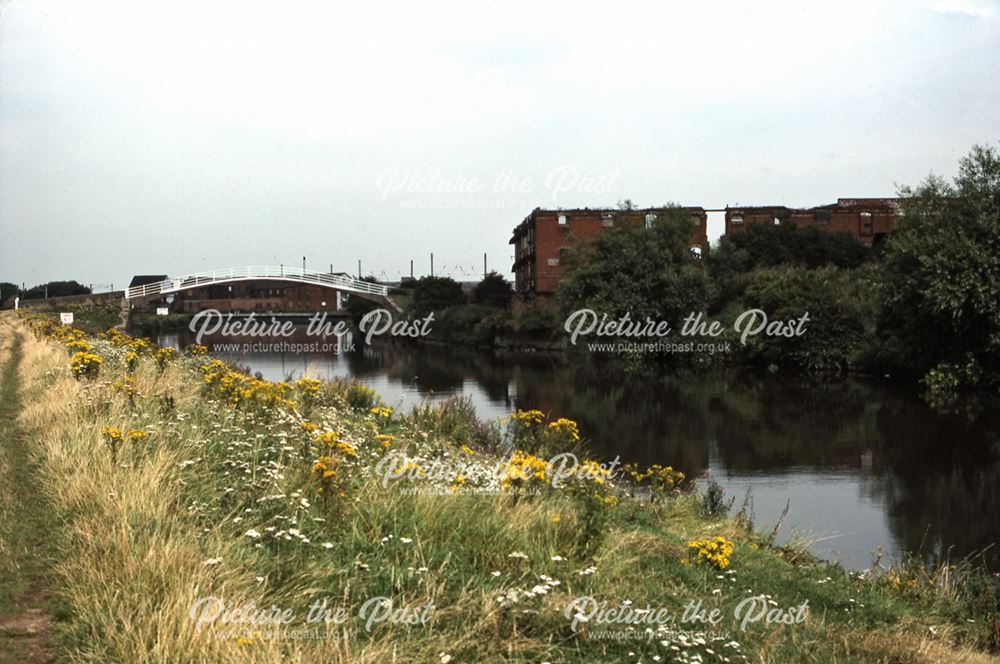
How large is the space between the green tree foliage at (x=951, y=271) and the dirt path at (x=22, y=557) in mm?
27174

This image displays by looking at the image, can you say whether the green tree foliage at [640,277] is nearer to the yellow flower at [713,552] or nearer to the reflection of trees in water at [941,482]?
the reflection of trees in water at [941,482]

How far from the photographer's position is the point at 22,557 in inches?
238

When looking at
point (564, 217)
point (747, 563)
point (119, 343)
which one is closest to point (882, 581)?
point (747, 563)

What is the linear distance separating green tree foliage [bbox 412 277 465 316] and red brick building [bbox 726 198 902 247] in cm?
2525

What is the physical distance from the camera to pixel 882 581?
9.01 meters

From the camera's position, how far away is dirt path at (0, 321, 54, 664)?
4797mm

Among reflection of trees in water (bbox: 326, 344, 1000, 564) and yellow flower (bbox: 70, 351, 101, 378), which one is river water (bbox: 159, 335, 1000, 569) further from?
yellow flower (bbox: 70, 351, 101, 378)

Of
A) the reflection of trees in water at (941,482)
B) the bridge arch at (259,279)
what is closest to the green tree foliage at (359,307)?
the bridge arch at (259,279)

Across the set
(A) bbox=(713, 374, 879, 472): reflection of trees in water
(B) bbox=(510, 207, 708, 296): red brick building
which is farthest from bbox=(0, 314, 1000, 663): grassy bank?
(B) bbox=(510, 207, 708, 296): red brick building

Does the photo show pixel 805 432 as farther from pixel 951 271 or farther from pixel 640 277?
pixel 640 277

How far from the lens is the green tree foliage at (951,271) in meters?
28.3

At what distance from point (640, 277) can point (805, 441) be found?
85.5ft

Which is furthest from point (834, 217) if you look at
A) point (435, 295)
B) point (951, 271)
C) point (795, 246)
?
point (951, 271)

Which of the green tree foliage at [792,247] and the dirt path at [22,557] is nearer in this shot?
the dirt path at [22,557]
